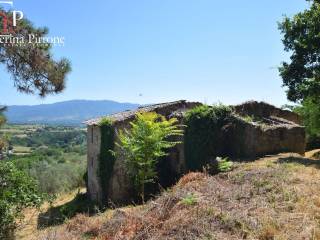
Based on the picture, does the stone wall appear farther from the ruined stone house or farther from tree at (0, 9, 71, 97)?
tree at (0, 9, 71, 97)

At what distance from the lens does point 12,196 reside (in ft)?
51.0

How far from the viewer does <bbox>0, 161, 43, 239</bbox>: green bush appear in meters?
15.2

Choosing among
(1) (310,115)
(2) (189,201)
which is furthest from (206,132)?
(2) (189,201)

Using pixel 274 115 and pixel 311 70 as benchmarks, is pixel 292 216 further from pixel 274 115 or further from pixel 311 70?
pixel 274 115

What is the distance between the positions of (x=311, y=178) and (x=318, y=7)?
11.2 m

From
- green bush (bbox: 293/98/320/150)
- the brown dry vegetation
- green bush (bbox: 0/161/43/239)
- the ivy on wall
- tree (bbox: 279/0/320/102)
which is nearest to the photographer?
the brown dry vegetation

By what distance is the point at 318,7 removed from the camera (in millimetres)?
21172

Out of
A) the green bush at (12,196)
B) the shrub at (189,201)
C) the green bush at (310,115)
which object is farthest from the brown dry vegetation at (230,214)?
the green bush at (310,115)

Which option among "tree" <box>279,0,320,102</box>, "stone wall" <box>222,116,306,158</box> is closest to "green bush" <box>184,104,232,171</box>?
"stone wall" <box>222,116,306,158</box>

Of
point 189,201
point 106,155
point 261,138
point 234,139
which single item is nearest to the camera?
point 189,201

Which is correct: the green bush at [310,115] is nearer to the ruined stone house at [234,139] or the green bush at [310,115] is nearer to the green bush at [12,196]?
the ruined stone house at [234,139]

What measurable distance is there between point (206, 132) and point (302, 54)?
6.65 metres

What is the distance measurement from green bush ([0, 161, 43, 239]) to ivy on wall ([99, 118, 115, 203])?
387 inches
